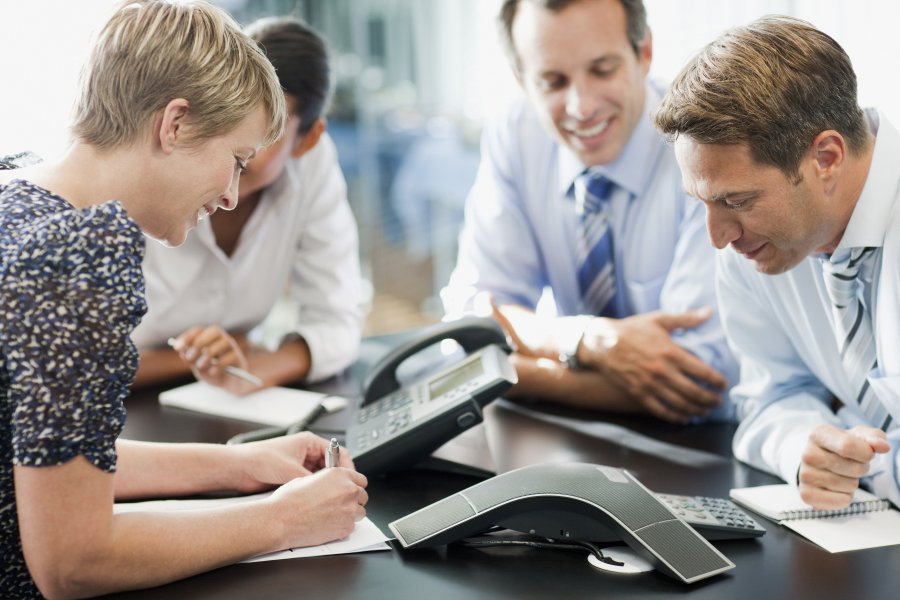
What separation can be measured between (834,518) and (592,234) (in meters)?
0.96

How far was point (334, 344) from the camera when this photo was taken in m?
2.18

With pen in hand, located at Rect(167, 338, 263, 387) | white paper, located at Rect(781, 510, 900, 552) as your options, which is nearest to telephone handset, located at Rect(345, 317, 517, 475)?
pen in hand, located at Rect(167, 338, 263, 387)

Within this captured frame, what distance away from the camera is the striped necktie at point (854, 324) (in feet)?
4.72

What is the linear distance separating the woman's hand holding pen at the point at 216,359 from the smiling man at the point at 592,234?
536 millimetres

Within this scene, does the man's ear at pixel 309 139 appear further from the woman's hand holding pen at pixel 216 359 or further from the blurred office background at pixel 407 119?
the blurred office background at pixel 407 119

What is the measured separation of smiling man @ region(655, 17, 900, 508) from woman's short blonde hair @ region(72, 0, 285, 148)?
625mm

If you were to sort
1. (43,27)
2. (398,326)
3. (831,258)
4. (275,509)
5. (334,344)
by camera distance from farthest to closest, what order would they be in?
(398,326)
(43,27)
(334,344)
(831,258)
(275,509)

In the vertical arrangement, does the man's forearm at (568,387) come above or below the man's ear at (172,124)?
below

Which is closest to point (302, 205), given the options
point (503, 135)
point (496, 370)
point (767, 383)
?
point (503, 135)

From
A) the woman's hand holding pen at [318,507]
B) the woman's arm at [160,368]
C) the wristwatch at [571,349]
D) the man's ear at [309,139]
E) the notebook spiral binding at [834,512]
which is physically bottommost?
the woman's hand holding pen at [318,507]

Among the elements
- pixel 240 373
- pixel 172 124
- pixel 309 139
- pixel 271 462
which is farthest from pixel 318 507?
pixel 309 139

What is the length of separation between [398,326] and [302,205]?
3.02 m

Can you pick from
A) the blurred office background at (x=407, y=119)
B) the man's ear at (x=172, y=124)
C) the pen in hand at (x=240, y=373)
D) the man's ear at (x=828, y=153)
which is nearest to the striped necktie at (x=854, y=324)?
the man's ear at (x=828, y=153)

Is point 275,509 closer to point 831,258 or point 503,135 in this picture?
point 831,258
